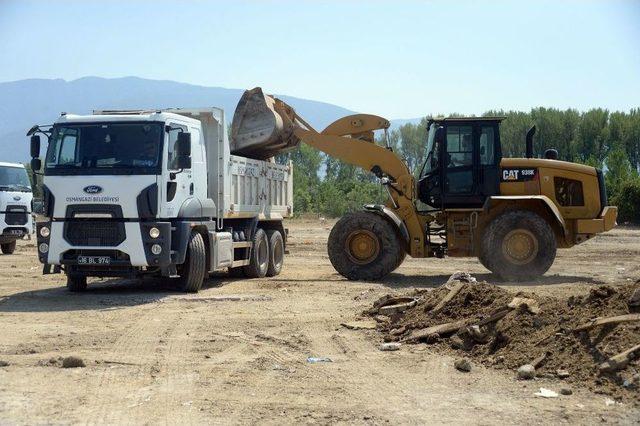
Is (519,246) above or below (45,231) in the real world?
below

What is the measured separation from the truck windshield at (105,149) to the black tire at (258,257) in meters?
4.48

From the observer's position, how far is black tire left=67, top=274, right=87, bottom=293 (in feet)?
47.3

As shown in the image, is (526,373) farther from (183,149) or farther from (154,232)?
(183,149)

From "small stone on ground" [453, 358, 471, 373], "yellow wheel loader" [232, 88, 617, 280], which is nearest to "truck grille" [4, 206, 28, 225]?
"yellow wheel loader" [232, 88, 617, 280]

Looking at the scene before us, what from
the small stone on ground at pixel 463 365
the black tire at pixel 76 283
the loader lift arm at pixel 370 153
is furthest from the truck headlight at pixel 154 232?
the small stone on ground at pixel 463 365

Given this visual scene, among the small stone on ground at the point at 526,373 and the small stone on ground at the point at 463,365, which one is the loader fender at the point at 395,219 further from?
the small stone on ground at the point at 526,373

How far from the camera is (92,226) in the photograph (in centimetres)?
1328

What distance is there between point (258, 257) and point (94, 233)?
4.89 metres

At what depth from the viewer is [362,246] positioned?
53.9 feet

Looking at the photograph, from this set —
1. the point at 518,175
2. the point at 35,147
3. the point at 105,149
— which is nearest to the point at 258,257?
the point at 105,149

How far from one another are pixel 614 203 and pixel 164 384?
34459 mm

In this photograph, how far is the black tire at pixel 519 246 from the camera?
1577 cm

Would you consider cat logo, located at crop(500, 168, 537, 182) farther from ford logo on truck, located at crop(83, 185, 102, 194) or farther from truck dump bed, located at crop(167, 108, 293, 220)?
ford logo on truck, located at crop(83, 185, 102, 194)

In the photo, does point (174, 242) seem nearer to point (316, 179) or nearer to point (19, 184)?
point (19, 184)
